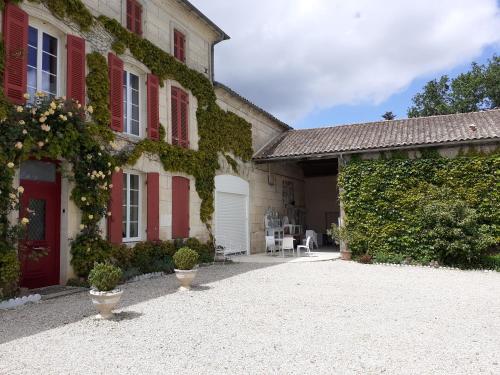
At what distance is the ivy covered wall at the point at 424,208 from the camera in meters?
10.8

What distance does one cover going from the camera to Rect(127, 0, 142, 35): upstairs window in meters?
10.0

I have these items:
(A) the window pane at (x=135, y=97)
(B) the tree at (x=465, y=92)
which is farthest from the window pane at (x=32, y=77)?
(B) the tree at (x=465, y=92)

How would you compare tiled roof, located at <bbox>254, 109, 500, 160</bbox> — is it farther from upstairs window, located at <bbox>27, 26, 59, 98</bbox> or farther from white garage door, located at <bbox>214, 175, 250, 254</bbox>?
upstairs window, located at <bbox>27, 26, 59, 98</bbox>

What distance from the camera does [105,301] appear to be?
5.57 meters

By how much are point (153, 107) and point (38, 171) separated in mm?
3421

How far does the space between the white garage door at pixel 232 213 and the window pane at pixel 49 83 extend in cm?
571

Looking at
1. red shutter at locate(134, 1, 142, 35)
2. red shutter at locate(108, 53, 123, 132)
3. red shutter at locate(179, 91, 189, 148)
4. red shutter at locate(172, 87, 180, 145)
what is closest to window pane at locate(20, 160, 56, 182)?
red shutter at locate(108, 53, 123, 132)

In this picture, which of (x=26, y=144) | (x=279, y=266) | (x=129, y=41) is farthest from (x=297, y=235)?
(x=26, y=144)

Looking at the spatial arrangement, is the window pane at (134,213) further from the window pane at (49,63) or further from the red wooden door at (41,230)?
the window pane at (49,63)

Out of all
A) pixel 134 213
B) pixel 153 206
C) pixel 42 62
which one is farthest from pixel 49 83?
pixel 153 206

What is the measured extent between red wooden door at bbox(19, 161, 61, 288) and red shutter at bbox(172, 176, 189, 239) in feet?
10.8

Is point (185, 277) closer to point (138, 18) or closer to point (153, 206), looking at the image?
point (153, 206)

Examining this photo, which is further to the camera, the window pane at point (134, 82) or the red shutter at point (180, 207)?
the red shutter at point (180, 207)

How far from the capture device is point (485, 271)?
10.5m
